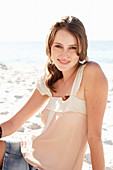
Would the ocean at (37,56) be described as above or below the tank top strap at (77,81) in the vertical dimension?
below

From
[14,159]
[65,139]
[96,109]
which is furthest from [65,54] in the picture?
[14,159]

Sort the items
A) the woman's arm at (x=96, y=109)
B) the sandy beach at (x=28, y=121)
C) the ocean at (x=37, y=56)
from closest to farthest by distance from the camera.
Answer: the woman's arm at (x=96, y=109) < the sandy beach at (x=28, y=121) < the ocean at (x=37, y=56)

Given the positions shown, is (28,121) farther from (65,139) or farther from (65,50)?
(65,50)

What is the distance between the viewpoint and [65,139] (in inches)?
64.3

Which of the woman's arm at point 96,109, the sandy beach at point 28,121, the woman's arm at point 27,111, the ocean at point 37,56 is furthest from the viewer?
the ocean at point 37,56

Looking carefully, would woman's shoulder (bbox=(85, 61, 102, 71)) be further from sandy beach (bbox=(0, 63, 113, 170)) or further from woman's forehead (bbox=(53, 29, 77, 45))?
sandy beach (bbox=(0, 63, 113, 170))

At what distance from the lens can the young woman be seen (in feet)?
5.16

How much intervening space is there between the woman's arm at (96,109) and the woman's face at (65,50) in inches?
6.2

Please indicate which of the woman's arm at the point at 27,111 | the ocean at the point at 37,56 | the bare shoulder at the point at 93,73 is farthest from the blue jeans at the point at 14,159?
the ocean at the point at 37,56

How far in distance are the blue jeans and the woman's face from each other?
583 millimetres

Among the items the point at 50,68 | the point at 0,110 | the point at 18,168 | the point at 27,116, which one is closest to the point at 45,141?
the point at 18,168

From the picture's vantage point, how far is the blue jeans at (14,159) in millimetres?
1621

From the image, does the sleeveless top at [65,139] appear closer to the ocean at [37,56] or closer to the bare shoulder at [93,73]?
the bare shoulder at [93,73]

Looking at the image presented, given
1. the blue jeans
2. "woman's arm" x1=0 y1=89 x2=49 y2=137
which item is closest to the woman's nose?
"woman's arm" x1=0 y1=89 x2=49 y2=137
